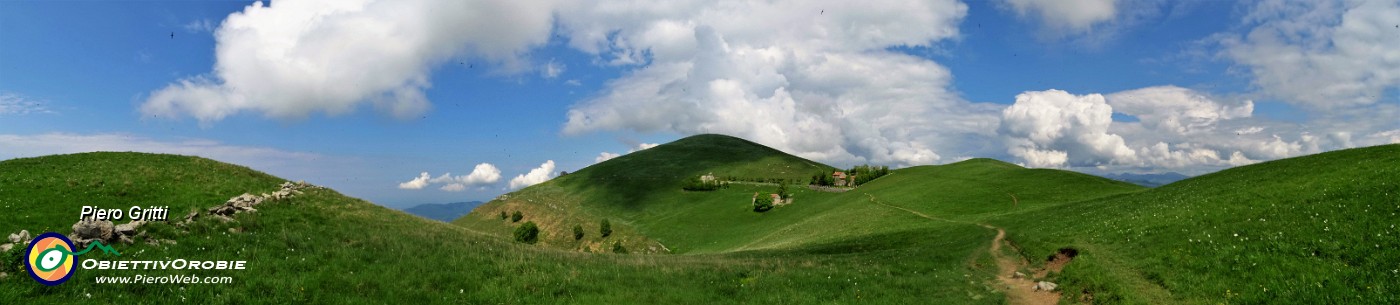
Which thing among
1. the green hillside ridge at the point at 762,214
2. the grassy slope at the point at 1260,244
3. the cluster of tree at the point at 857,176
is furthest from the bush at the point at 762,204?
the grassy slope at the point at 1260,244

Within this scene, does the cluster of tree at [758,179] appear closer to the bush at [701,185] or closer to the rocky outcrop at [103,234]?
the bush at [701,185]

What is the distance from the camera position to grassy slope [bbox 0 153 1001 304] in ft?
48.9

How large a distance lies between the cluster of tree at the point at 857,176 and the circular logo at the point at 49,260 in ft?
477

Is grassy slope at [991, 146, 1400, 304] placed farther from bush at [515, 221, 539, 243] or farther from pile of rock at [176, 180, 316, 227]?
bush at [515, 221, 539, 243]

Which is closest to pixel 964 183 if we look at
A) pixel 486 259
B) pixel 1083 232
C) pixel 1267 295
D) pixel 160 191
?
pixel 1083 232

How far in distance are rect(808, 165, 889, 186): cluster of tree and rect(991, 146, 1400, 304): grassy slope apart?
115 meters

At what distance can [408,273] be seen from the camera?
1870cm

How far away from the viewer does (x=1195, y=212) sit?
95.7ft

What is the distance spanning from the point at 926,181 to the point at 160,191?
105010 millimetres

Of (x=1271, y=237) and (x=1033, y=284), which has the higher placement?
(x=1271, y=237)

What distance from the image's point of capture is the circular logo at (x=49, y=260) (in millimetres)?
13297

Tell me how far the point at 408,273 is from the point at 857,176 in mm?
148337

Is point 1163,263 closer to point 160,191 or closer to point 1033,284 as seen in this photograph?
point 1033,284

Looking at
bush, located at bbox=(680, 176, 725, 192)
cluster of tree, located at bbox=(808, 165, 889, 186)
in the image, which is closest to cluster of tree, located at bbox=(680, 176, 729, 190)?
bush, located at bbox=(680, 176, 725, 192)
